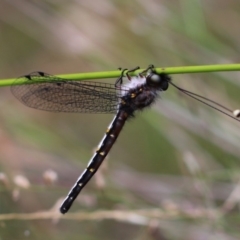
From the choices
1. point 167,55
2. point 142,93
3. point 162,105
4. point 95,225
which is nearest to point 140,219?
point 95,225

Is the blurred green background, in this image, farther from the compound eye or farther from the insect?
the compound eye

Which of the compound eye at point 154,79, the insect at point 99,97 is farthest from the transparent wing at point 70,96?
the compound eye at point 154,79

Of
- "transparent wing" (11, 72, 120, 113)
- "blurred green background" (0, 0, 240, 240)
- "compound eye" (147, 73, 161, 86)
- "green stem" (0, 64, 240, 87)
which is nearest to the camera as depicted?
"green stem" (0, 64, 240, 87)

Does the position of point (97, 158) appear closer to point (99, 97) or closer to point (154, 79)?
point (99, 97)

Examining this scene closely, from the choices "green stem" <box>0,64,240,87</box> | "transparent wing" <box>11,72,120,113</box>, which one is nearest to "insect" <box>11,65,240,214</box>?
"transparent wing" <box>11,72,120,113</box>

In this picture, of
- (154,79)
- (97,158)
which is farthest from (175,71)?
(97,158)

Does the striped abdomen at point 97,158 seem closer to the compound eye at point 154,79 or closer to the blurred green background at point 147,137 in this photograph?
the blurred green background at point 147,137
